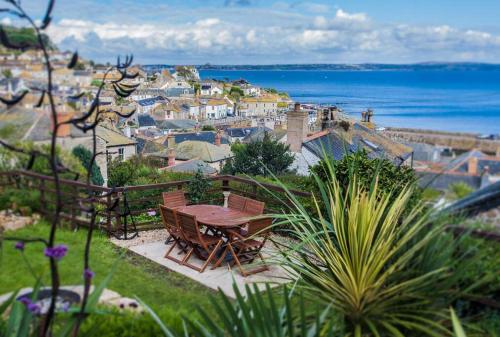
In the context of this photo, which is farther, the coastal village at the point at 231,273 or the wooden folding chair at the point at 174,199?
the wooden folding chair at the point at 174,199

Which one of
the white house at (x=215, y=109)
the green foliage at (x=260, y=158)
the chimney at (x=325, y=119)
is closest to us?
the chimney at (x=325, y=119)

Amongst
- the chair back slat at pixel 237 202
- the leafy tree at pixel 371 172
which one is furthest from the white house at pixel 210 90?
the leafy tree at pixel 371 172

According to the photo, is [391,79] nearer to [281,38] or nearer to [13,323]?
[281,38]

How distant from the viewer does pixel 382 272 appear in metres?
Result: 3.11

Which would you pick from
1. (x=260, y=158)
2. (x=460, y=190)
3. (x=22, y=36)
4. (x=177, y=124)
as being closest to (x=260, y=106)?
(x=260, y=158)

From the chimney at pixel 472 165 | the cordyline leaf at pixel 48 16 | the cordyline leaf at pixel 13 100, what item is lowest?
the chimney at pixel 472 165

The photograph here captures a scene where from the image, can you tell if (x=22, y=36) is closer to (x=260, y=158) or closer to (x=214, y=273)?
(x=214, y=273)

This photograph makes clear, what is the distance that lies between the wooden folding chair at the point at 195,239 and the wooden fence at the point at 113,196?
0.82 metres

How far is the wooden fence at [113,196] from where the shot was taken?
2.25 m

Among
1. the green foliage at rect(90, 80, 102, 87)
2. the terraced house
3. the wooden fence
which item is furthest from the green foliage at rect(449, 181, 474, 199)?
the terraced house

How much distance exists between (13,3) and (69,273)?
1.89m

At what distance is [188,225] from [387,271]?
318 cm

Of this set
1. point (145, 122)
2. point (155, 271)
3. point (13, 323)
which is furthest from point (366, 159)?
point (145, 122)

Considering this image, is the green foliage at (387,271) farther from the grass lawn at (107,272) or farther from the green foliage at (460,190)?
the grass lawn at (107,272)
